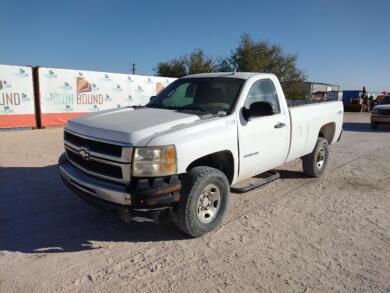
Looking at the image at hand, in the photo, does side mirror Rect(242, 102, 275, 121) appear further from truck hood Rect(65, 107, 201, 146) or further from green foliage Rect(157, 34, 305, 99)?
green foliage Rect(157, 34, 305, 99)

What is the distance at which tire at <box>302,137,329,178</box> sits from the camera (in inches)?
255

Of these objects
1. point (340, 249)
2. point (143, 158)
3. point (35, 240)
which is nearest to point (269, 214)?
point (340, 249)

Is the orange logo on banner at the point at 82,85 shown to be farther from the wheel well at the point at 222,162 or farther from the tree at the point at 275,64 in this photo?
the tree at the point at 275,64

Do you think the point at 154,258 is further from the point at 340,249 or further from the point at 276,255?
the point at 340,249

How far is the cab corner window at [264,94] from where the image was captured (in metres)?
4.76

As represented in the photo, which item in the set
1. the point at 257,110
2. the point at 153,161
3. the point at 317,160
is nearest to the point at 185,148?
the point at 153,161

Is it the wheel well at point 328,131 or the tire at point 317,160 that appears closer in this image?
the tire at point 317,160

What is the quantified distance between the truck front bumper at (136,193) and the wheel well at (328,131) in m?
4.53

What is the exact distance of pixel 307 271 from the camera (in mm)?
3305

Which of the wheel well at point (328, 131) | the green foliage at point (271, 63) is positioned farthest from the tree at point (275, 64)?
the wheel well at point (328, 131)

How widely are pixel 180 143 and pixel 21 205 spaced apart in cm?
290

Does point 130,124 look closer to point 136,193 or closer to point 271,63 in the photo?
point 136,193

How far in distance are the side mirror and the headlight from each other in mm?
1380

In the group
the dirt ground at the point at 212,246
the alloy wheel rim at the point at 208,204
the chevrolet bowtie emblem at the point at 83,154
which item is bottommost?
the dirt ground at the point at 212,246
